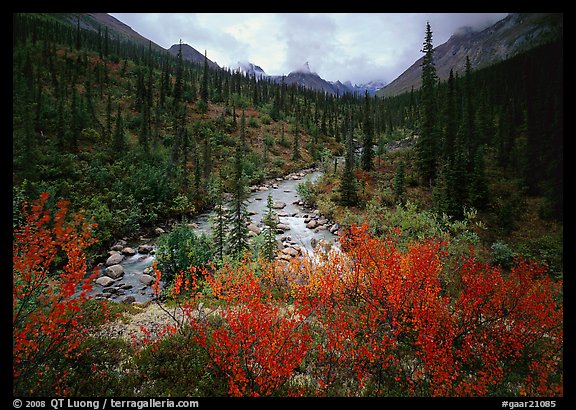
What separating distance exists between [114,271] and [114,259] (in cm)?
173

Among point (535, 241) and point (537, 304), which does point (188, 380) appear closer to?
point (537, 304)

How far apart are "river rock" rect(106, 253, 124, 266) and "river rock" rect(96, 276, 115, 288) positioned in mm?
1887

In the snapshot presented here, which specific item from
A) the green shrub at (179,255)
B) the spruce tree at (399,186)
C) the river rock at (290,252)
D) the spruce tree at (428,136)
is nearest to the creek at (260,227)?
the river rock at (290,252)

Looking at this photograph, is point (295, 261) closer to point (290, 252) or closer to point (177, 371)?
point (290, 252)

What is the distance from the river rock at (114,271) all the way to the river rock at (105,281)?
1.39ft

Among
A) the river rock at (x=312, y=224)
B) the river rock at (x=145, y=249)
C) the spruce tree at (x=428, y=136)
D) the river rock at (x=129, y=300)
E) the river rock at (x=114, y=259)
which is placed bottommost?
the river rock at (x=129, y=300)

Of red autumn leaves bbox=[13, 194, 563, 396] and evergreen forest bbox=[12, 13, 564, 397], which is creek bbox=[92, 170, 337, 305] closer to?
evergreen forest bbox=[12, 13, 564, 397]

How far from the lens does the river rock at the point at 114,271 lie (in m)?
15.2

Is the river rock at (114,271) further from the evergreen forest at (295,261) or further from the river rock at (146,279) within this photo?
the evergreen forest at (295,261)

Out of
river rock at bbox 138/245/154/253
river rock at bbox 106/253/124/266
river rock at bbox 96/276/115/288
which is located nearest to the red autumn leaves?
river rock at bbox 96/276/115/288

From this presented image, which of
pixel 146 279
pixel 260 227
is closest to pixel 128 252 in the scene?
pixel 146 279

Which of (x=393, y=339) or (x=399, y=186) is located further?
(x=399, y=186)

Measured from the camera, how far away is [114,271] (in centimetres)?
1538
